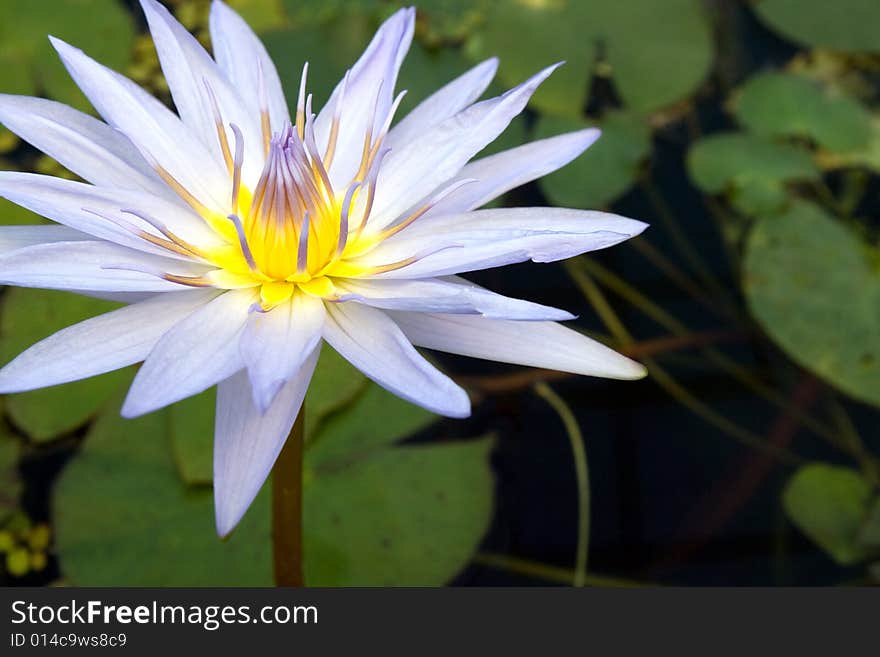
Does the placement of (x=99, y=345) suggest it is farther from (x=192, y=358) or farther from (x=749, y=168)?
(x=749, y=168)

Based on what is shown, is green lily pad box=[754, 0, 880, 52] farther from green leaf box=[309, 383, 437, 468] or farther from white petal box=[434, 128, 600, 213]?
green leaf box=[309, 383, 437, 468]

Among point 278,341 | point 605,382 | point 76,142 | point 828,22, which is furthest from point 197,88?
point 828,22

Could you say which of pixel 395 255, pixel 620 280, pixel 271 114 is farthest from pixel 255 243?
pixel 620 280

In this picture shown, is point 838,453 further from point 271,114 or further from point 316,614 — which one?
point 271,114

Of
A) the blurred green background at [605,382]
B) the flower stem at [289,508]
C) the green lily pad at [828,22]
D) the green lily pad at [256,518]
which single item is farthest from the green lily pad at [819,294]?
the flower stem at [289,508]

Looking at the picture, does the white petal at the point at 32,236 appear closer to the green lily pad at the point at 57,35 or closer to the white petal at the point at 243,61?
the white petal at the point at 243,61
